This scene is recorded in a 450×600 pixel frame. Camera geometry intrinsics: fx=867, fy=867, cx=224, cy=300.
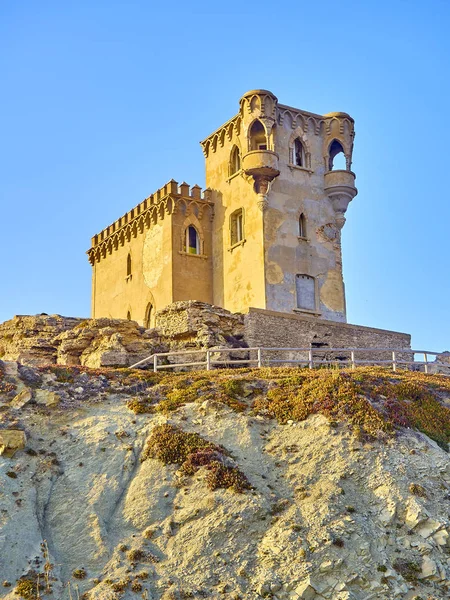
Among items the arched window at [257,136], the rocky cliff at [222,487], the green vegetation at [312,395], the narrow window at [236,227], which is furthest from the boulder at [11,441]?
the arched window at [257,136]

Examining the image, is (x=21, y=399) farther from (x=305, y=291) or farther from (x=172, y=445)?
(x=305, y=291)

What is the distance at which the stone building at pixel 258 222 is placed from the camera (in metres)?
40.8

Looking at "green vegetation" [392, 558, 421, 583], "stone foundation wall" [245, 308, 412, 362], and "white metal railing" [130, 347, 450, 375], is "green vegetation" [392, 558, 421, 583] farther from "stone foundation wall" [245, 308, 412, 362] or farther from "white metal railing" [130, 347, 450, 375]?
"stone foundation wall" [245, 308, 412, 362]

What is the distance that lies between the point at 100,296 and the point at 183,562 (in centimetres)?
3403

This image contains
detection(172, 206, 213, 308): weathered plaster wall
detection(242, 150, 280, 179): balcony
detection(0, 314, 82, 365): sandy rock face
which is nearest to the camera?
detection(0, 314, 82, 365): sandy rock face

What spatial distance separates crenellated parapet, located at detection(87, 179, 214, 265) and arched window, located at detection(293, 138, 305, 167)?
16.0 feet

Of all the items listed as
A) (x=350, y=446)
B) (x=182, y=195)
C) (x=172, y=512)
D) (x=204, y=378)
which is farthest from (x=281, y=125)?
(x=172, y=512)

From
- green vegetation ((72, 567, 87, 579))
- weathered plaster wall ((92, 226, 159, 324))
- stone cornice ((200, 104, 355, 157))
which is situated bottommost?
green vegetation ((72, 567, 87, 579))

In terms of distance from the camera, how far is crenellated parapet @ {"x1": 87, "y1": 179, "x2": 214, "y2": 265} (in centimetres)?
4347

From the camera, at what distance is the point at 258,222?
4075 cm

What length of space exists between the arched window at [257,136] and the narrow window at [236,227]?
3.29 meters

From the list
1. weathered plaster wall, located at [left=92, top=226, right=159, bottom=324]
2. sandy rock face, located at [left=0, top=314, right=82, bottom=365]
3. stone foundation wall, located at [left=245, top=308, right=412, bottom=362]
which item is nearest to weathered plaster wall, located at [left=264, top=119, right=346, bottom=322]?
stone foundation wall, located at [left=245, top=308, right=412, bottom=362]

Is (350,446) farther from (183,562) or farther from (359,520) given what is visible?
(183,562)

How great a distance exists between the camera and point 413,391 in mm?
23781
